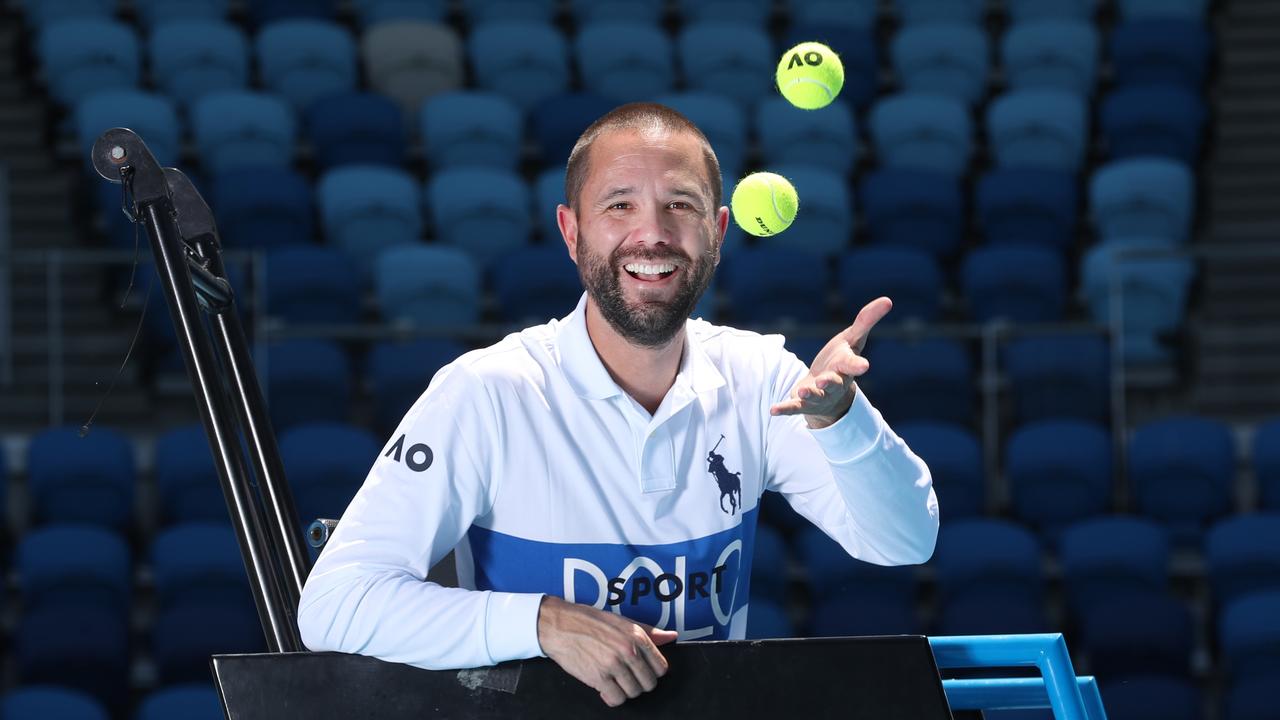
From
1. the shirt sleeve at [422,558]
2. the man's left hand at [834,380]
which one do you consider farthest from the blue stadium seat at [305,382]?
the man's left hand at [834,380]

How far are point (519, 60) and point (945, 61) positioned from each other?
2.58 m

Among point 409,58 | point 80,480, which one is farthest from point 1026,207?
point 80,480

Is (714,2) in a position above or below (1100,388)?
above

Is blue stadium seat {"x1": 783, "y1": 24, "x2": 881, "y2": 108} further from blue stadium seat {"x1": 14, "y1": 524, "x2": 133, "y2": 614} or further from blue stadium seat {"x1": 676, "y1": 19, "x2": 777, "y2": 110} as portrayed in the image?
blue stadium seat {"x1": 14, "y1": 524, "x2": 133, "y2": 614}

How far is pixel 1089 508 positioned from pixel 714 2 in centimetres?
446

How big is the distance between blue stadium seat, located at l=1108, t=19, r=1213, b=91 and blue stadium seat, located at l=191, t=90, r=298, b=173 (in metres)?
5.03

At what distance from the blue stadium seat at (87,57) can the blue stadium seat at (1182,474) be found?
230 inches

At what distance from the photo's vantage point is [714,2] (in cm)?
964

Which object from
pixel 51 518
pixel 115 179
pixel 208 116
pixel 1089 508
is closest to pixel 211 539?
pixel 51 518

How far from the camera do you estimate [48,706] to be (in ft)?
16.6

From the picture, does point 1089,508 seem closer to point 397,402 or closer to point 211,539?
point 397,402

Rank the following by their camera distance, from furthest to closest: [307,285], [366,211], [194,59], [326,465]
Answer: [194,59] → [366,211] → [307,285] → [326,465]

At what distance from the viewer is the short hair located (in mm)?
2246

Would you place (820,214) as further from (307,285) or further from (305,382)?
(305,382)
